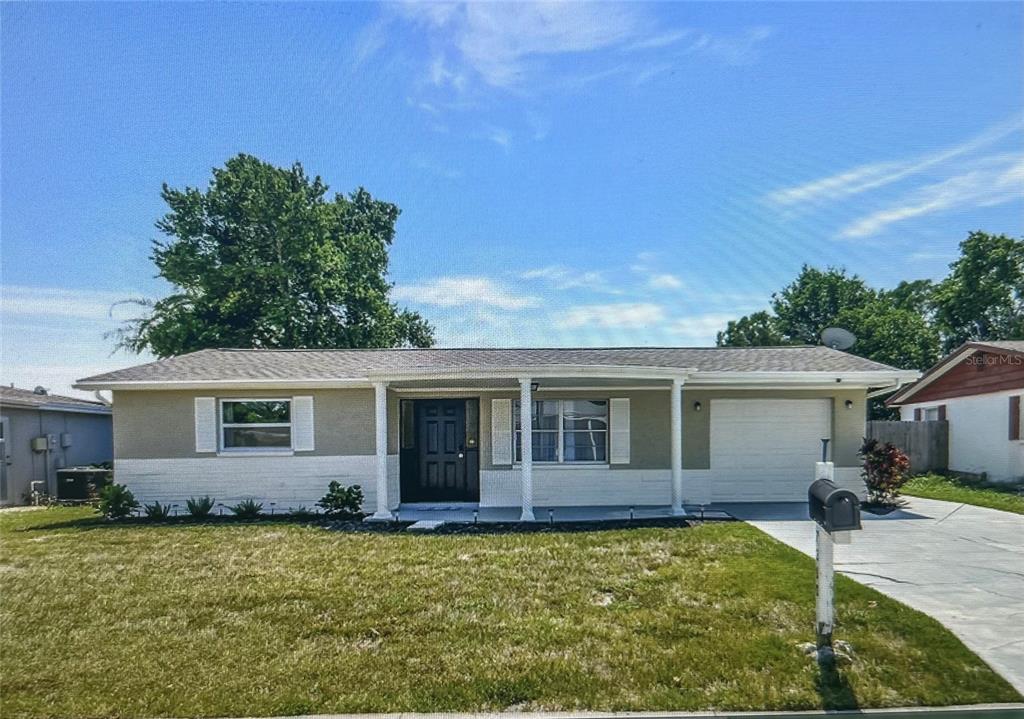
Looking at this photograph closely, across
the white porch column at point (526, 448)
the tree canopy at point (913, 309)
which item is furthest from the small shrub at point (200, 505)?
the tree canopy at point (913, 309)

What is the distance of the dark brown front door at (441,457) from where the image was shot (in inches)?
460

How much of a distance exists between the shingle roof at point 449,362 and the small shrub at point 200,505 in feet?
7.32

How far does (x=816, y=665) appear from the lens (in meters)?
4.23

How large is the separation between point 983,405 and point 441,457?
47.3 feet

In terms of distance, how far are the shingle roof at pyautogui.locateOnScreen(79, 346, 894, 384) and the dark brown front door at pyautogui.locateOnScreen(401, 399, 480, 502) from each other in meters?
0.92

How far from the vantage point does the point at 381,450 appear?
33.2 ft

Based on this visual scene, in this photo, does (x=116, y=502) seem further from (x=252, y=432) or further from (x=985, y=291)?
(x=985, y=291)

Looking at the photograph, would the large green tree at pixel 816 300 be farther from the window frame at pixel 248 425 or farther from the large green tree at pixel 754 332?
the window frame at pixel 248 425

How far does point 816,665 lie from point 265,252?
24152mm

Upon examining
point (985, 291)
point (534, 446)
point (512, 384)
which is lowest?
point (534, 446)

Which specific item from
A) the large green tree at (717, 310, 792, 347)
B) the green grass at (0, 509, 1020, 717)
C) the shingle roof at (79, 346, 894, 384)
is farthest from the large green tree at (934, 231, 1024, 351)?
the green grass at (0, 509, 1020, 717)

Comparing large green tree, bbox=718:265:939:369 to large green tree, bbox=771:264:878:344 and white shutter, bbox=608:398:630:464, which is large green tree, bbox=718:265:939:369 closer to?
large green tree, bbox=771:264:878:344

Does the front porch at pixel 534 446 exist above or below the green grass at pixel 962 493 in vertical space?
above

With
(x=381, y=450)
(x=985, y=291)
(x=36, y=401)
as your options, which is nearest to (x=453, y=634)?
(x=381, y=450)
